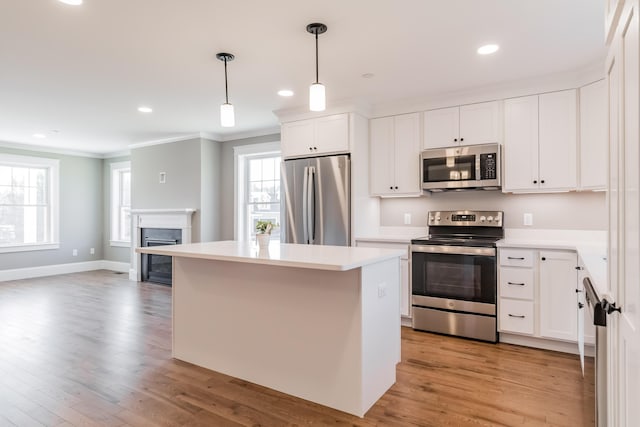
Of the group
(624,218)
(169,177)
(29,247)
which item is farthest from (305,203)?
(29,247)

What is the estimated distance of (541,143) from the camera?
3531mm

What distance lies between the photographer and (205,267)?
2.92m

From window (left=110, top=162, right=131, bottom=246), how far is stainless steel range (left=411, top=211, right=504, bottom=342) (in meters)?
6.28

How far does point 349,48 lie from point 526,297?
2.59 m

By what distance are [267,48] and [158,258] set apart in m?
4.76

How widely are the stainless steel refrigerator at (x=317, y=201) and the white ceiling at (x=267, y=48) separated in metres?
0.74

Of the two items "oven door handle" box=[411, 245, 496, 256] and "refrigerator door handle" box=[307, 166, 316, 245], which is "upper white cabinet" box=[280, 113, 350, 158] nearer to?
"refrigerator door handle" box=[307, 166, 316, 245]

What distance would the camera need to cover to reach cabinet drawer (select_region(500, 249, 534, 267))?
333 centimetres

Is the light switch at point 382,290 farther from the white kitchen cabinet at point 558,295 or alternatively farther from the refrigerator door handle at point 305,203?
the refrigerator door handle at point 305,203

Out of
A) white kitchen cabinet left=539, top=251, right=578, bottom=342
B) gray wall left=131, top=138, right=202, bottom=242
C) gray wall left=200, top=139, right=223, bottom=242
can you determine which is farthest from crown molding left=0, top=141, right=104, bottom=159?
white kitchen cabinet left=539, top=251, right=578, bottom=342

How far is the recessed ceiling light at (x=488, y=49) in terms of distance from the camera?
287 centimetres

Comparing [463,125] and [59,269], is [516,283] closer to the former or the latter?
[463,125]

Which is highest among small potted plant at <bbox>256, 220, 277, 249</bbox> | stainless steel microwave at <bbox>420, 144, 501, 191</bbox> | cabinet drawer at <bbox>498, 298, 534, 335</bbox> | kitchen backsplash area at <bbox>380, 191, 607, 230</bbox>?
stainless steel microwave at <bbox>420, 144, 501, 191</bbox>

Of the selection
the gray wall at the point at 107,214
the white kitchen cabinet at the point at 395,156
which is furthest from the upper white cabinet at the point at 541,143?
the gray wall at the point at 107,214
